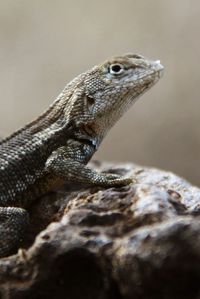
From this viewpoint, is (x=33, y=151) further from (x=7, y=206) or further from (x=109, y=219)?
(x=109, y=219)

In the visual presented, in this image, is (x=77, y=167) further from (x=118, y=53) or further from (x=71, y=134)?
(x=118, y=53)

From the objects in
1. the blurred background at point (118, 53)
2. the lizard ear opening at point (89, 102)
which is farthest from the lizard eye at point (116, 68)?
the blurred background at point (118, 53)

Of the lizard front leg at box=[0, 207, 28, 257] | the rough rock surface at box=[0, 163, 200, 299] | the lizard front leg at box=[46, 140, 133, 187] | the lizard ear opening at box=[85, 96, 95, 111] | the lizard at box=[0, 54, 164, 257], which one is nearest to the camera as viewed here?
the rough rock surface at box=[0, 163, 200, 299]

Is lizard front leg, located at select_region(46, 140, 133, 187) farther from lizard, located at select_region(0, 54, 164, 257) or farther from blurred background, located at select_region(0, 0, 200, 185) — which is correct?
blurred background, located at select_region(0, 0, 200, 185)

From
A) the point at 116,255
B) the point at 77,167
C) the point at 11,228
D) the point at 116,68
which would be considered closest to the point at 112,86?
the point at 116,68

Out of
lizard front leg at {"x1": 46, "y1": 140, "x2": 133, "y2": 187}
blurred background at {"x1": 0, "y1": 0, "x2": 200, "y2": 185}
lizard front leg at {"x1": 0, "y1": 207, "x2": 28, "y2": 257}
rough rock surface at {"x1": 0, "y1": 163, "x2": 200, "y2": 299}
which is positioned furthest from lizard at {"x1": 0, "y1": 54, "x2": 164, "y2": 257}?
blurred background at {"x1": 0, "y1": 0, "x2": 200, "y2": 185}

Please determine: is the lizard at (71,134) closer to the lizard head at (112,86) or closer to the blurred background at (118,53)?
the lizard head at (112,86)
